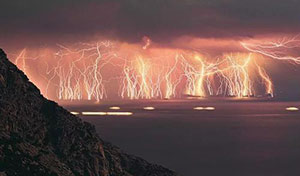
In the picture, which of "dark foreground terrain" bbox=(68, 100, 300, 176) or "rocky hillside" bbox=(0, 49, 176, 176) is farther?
"dark foreground terrain" bbox=(68, 100, 300, 176)

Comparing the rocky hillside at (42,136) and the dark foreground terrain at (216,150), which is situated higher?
the rocky hillside at (42,136)

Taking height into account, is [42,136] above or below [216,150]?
above

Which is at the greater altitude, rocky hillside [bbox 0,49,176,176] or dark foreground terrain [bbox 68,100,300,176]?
rocky hillside [bbox 0,49,176,176]

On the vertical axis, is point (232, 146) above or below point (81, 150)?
below

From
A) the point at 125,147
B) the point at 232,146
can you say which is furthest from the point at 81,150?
the point at 232,146

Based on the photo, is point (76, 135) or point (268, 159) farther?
point (268, 159)

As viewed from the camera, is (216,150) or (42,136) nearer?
(42,136)

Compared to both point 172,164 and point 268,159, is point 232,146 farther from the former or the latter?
point 172,164

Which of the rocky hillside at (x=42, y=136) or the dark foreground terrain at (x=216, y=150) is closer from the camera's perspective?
the rocky hillside at (x=42, y=136)
